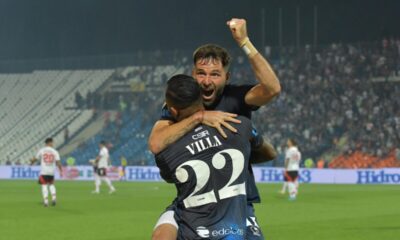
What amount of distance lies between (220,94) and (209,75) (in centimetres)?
28

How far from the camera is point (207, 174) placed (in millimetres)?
5980

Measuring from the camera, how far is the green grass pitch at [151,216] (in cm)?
1766

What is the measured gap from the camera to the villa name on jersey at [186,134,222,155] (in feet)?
19.6

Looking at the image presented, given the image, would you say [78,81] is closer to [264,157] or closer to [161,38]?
[161,38]

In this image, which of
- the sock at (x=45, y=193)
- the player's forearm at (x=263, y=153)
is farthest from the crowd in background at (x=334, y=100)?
the player's forearm at (x=263, y=153)

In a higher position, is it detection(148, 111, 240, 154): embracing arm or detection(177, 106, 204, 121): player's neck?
detection(177, 106, 204, 121): player's neck

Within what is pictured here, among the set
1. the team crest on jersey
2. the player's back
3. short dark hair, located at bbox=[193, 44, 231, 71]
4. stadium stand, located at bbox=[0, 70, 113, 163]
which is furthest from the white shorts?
stadium stand, located at bbox=[0, 70, 113, 163]

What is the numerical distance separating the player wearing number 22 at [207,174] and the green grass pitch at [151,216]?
10742 mm

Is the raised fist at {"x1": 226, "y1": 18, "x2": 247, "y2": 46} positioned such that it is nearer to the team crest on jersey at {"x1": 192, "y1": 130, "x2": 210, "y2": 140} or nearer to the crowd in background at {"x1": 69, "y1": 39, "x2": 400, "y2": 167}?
the team crest on jersey at {"x1": 192, "y1": 130, "x2": 210, "y2": 140}

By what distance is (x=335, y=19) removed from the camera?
2133 inches

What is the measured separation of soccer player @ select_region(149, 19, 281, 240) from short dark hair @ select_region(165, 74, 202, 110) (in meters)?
0.16

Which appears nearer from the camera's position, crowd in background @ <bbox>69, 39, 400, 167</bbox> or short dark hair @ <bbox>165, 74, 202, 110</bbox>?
short dark hair @ <bbox>165, 74, 202, 110</bbox>

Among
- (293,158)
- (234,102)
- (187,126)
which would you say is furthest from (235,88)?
(293,158)

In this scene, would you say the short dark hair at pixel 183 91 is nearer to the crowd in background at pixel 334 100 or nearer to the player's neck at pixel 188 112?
the player's neck at pixel 188 112
